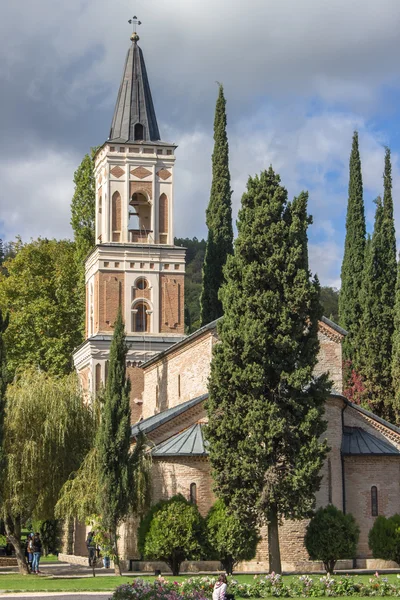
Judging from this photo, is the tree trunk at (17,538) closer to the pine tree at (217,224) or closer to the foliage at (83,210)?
the pine tree at (217,224)

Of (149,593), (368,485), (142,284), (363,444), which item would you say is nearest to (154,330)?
(142,284)

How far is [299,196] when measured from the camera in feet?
116

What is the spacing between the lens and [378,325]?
53.6 metres

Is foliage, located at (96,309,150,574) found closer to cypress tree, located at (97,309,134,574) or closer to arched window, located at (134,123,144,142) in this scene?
cypress tree, located at (97,309,134,574)

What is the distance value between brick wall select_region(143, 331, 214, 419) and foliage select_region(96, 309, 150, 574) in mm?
6369

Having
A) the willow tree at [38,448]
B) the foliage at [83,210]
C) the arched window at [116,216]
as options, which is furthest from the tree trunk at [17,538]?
the foliage at [83,210]

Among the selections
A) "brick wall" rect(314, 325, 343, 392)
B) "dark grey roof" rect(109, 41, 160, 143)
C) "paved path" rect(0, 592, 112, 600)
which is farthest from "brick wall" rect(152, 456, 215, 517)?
"dark grey roof" rect(109, 41, 160, 143)

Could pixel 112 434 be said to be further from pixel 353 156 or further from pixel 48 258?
pixel 48 258

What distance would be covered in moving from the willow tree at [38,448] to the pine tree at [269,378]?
692 cm

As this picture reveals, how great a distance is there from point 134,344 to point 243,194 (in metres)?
18.6

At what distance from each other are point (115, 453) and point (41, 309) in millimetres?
27500

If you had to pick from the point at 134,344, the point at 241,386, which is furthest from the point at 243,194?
the point at 134,344

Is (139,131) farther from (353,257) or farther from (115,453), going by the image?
(115,453)

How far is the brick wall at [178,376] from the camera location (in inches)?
1741
